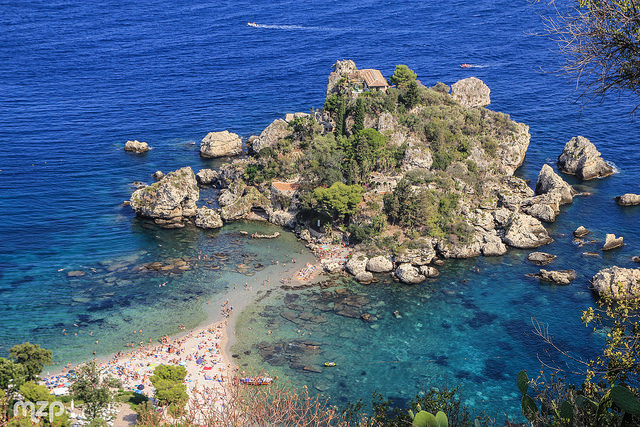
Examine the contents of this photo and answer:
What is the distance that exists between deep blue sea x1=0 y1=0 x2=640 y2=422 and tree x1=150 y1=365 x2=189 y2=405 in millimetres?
8557

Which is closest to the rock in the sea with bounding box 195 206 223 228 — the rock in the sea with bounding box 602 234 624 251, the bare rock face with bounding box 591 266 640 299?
the bare rock face with bounding box 591 266 640 299

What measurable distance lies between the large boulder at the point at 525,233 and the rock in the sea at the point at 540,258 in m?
2.55

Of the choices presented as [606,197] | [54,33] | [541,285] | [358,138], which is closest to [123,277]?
[358,138]

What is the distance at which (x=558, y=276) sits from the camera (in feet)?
238

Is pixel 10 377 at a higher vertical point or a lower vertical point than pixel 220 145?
lower

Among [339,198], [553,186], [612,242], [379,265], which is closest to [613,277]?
[612,242]

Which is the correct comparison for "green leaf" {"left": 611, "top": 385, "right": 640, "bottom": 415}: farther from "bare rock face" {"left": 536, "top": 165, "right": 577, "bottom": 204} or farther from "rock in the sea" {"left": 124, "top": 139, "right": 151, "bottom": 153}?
"rock in the sea" {"left": 124, "top": 139, "right": 151, "bottom": 153}

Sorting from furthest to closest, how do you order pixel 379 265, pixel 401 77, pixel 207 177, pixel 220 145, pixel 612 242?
pixel 220 145 → pixel 207 177 → pixel 401 77 → pixel 612 242 → pixel 379 265

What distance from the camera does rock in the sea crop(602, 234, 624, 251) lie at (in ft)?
257

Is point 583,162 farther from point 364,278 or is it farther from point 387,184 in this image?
point 364,278

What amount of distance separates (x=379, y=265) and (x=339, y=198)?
10823mm

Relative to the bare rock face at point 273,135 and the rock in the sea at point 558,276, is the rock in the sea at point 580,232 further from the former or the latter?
the bare rock face at point 273,135

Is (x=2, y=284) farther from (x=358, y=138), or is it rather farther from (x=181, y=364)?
(x=358, y=138)

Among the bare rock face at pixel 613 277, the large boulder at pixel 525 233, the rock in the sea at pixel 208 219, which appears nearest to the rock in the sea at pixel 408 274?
the large boulder at pixel 525 233
